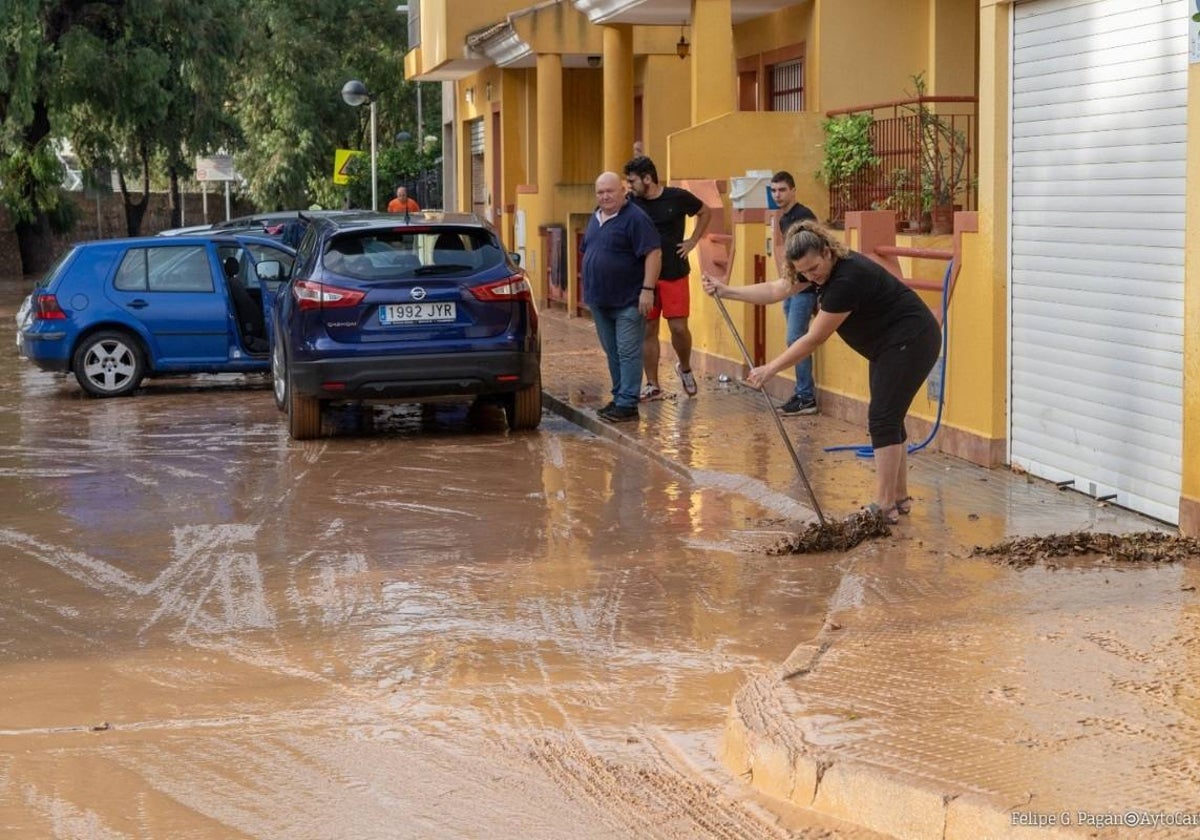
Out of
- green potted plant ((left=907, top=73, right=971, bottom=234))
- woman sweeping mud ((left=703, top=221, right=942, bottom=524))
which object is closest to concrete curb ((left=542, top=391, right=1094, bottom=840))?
woman sweeping mud ((left=703, top=221, right=942, bottom=524))

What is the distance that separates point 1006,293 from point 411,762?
6.68 meters

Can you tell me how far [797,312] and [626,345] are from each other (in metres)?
1.33

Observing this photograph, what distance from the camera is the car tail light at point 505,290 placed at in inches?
551

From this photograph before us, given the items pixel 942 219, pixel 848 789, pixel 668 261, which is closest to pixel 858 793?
pixel 848 789

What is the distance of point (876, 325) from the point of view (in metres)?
10.0

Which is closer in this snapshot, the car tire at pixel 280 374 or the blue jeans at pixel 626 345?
the blue jeans at pixel 626 345

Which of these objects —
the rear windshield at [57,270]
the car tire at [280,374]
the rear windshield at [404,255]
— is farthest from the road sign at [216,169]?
the rear windshield at [404,255]

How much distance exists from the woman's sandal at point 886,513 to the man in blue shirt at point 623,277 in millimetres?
4634

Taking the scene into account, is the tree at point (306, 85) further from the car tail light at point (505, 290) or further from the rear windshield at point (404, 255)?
the car tail light at point (505, 290)

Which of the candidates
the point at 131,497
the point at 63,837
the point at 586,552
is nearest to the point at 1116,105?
the point at 586,552

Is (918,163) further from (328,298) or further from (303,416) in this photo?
(303,416)

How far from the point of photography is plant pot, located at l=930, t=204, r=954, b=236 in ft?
48.8

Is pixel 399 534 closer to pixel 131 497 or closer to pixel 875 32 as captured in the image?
pixel 131 497

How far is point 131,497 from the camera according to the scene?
11.9 m
